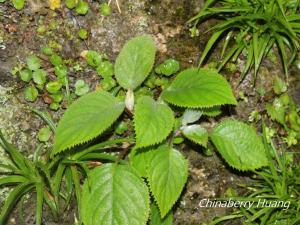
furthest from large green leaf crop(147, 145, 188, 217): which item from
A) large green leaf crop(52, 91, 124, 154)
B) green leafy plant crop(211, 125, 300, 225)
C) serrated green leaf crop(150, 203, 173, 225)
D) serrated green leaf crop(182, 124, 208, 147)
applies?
green leafy plant crop(211, 125, 300, 225)

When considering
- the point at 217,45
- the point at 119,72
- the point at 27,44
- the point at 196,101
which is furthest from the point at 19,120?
the point at 217,45

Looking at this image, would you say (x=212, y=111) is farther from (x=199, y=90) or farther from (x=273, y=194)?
(x=273, y=194)

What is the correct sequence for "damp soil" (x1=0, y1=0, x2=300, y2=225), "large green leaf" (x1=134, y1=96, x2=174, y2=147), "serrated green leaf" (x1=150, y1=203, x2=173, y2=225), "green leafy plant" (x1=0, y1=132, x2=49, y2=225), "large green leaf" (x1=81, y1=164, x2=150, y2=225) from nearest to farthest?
1. "large green leaf" (x1=134, y1=96, x2=174, y2=147)
2. "large green leaf" (x1=81, y1=164, x2=150, y2=225)
3. "green leafy plant" (x1=0, y1=132, x2=49, y2=225)
4. "serrated green leaf" (x1=150, y1=203, x2=173, y2=225)
5. "damp soil" (x1=0, y1=0, x2=300, y2=225)

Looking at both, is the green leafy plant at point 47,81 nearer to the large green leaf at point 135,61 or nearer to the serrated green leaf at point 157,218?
the large green leaf at point 135,61

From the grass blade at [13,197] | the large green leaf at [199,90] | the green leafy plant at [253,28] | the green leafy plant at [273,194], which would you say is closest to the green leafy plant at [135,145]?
the large green leaf at [199,90]

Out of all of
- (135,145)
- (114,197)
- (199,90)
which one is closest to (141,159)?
(135,145)

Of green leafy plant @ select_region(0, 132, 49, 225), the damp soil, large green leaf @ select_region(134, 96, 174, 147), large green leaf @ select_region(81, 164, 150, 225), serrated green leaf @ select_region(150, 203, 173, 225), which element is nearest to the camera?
large green leaf @ select_region(134, 96, 174, 147)

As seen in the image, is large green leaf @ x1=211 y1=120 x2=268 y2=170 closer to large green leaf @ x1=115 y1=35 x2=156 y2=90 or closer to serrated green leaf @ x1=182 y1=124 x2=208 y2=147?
serrated green leaf @ x1=182 y1=124 x2=208 y2=147
